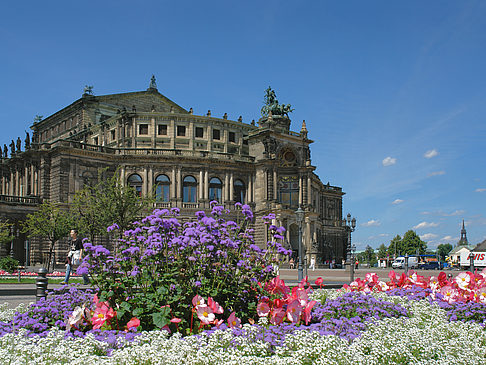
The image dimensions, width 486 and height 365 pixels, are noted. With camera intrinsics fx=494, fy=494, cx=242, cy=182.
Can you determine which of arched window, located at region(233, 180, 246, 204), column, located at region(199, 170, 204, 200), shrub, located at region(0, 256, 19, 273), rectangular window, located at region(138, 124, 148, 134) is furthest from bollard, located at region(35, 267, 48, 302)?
arched window, located at region(233, 180, 246, 204)

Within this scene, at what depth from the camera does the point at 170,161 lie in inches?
2406

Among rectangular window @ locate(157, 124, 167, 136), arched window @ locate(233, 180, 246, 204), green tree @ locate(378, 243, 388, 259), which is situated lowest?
green tree @ locate(378, 243, 388, 259)

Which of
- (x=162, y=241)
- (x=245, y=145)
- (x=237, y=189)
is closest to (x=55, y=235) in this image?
(x=237, y=189)

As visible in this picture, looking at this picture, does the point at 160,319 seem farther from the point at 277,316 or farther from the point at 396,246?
the point at 396,246

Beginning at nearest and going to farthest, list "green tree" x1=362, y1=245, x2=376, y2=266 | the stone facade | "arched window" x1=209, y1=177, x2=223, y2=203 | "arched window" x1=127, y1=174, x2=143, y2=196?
the stone facade < "arched window" x1=127, y1=174, x2=143, y2=196 < "arched window" x1=209, y1=177, x2=223, y2=203 < "green tree" x1=362, y1=245, x2=376, y2=266

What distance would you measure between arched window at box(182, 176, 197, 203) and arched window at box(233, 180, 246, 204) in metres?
5.58

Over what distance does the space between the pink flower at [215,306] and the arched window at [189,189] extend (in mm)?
53694

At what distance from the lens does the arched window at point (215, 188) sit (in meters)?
63.5

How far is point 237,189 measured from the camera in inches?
2571

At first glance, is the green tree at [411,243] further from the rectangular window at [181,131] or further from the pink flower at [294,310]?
the pink flower at [294,310]

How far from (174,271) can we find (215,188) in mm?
54672

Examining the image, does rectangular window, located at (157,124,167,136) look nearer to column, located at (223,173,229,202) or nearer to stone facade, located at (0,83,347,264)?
stone facade, located at (0,83,347,264)

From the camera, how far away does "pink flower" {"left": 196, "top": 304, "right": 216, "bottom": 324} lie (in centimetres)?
845

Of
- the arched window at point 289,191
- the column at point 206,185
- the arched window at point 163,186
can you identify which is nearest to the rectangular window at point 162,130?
the arched window at point 163,186
